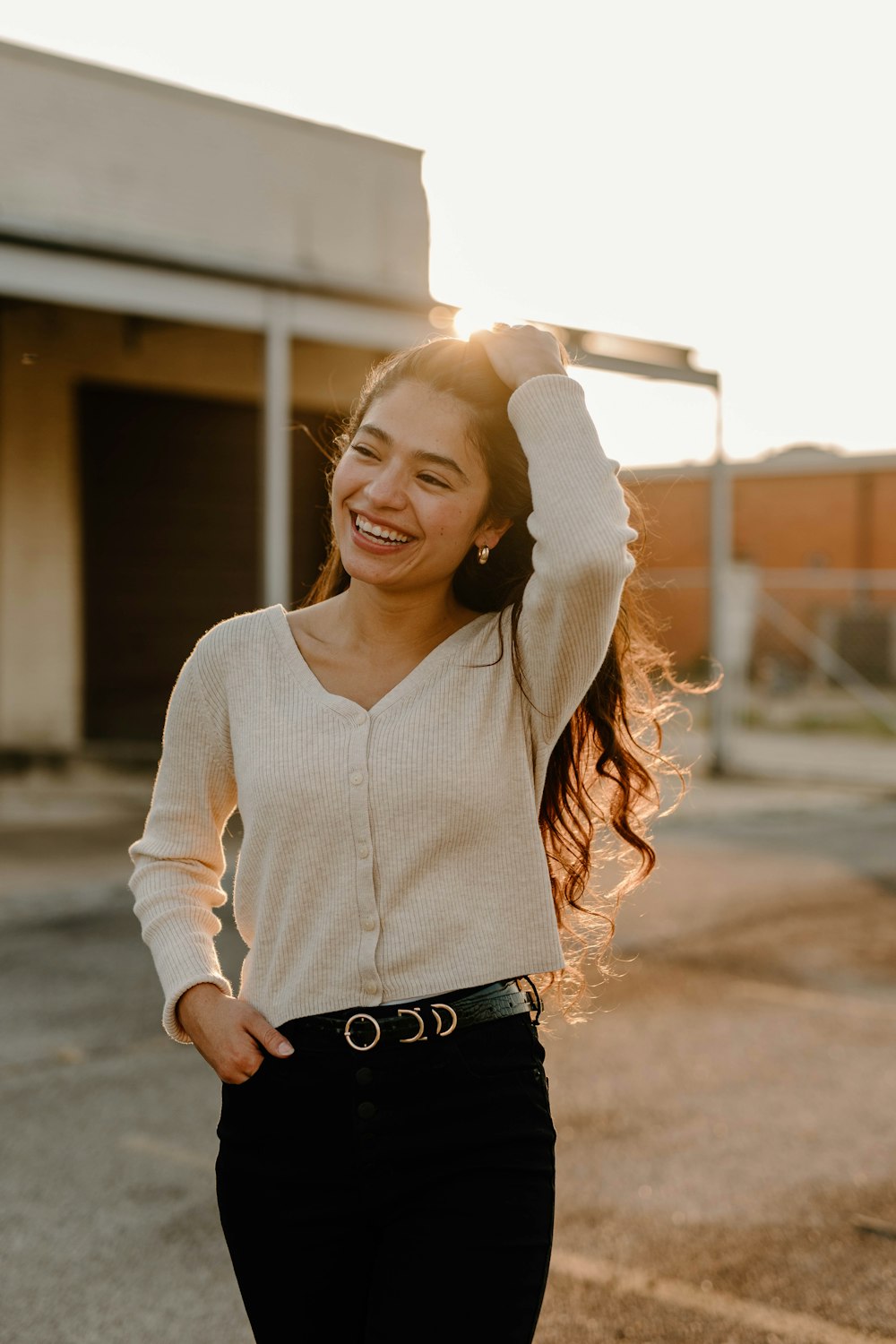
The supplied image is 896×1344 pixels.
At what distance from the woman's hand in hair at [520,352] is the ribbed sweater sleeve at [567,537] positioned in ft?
0.12

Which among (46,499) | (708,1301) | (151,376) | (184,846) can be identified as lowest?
(708,1301)

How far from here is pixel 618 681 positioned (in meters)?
2.54

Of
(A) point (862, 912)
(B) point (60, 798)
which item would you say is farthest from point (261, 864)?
(B) point (60, 798)

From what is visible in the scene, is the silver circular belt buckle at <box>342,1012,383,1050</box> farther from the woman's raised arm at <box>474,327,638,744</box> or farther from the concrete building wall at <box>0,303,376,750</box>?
the concrete building wall at <box>0,303,376,750</box>

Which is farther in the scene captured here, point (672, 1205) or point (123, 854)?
point (123, 854)

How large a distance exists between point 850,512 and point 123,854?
99.9 ft

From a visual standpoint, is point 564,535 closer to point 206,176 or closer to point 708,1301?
→ point 708,1301

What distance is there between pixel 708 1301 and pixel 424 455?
2422 mm

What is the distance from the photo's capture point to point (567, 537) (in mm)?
2273

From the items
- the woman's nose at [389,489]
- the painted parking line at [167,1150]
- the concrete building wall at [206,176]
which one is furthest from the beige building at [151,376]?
the woman's nose at [389,489]

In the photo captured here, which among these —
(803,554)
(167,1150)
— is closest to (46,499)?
(167,1150)

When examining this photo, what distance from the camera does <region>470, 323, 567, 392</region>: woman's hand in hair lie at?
2357mm

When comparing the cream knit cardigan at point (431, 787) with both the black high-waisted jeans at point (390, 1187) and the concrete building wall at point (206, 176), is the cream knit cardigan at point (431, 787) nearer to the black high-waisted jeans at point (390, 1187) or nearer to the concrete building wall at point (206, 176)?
the black high-waisted jeans at point (390, 1187)

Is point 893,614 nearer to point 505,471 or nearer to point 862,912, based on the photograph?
point 862,912
